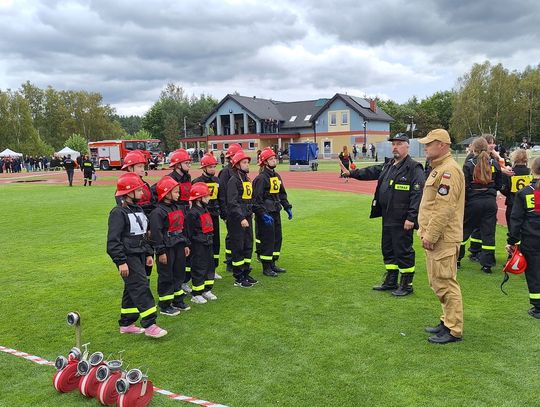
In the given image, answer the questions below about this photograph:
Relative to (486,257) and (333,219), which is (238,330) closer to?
(486,257)

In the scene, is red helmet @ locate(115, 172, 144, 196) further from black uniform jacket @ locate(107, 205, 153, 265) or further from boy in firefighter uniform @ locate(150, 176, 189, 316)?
boy in firefighter uniform @ locate(150, 176, 189, 316)

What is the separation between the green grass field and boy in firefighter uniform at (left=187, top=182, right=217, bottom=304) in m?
0.36

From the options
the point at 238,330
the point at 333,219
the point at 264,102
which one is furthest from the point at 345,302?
the point at 264,102

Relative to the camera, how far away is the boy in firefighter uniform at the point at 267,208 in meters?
7.88

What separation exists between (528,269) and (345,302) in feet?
→ 7.82

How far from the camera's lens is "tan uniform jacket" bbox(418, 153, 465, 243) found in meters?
A: 4.86

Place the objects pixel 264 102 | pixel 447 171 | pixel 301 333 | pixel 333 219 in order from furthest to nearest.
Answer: pixel 264 102 → pixel 333 219 → pixel 301 333 → pixel 447 171

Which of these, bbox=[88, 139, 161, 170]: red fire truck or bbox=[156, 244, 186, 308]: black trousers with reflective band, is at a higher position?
bbox=[88, 139, 161, 170]: red fire truck

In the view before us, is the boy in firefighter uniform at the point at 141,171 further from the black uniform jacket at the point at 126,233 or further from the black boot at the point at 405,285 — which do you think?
the black boot at the point at 405,285

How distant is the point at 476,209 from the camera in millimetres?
7863

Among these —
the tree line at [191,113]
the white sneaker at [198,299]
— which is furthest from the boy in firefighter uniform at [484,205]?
the tree line at [191,113]

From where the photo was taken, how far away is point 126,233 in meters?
5.32

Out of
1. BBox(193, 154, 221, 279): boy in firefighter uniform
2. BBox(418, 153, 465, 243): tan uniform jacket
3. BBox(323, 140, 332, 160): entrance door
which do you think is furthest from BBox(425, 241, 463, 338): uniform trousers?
BBox(323, 140, 332, 160): entrance door

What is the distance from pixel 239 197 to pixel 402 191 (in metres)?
2.62
